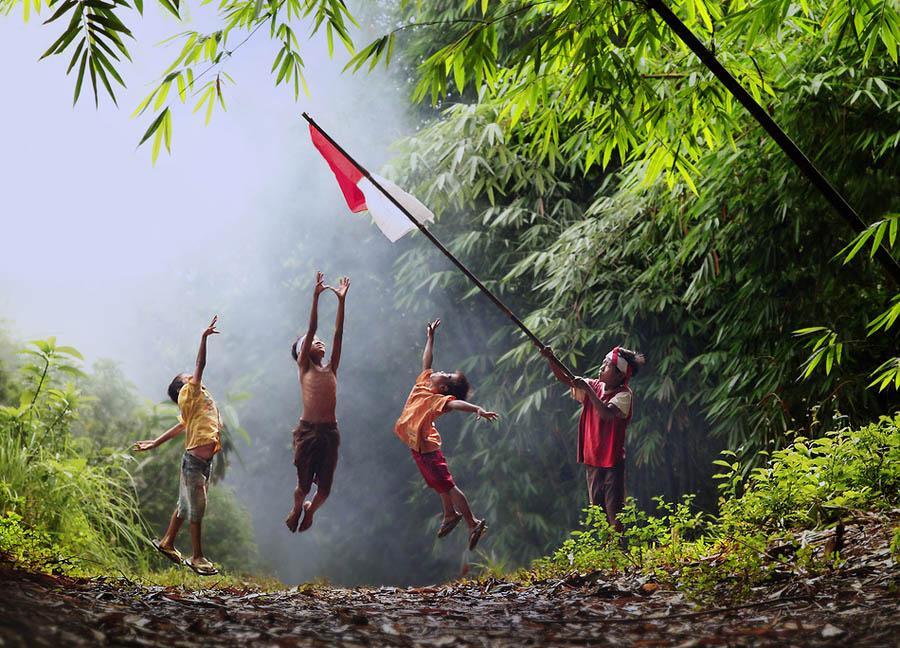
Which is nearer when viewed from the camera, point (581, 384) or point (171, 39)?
point (171, 39)

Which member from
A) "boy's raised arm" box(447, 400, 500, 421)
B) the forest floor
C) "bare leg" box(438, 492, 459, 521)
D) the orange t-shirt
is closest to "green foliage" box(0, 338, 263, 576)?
the forest floor

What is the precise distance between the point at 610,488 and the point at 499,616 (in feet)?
7.82

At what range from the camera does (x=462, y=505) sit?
4777 mm

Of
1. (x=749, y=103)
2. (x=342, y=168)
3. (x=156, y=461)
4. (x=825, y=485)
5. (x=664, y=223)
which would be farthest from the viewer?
(x=156, y=461)

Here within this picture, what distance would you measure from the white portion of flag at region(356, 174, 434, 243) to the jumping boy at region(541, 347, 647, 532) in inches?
41.8

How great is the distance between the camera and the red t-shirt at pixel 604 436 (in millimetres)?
4707

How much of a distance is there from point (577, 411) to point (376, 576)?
321cm

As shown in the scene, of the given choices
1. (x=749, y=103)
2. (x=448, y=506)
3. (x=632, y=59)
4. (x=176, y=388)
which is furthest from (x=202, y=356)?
(x=749, y=103)

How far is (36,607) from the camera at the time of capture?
187cm

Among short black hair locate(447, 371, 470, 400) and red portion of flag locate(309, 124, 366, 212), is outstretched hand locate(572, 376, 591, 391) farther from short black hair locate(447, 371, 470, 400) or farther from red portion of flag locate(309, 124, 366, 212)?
red portion of flag locate(309, 124, 366, 212)

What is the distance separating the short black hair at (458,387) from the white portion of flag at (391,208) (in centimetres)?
90

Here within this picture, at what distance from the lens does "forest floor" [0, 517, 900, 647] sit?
181cm

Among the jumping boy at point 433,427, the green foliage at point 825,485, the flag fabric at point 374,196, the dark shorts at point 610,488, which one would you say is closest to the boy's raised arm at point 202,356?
the flag fabric at point 374,196

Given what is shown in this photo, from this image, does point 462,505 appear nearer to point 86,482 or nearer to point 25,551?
point 86,482
